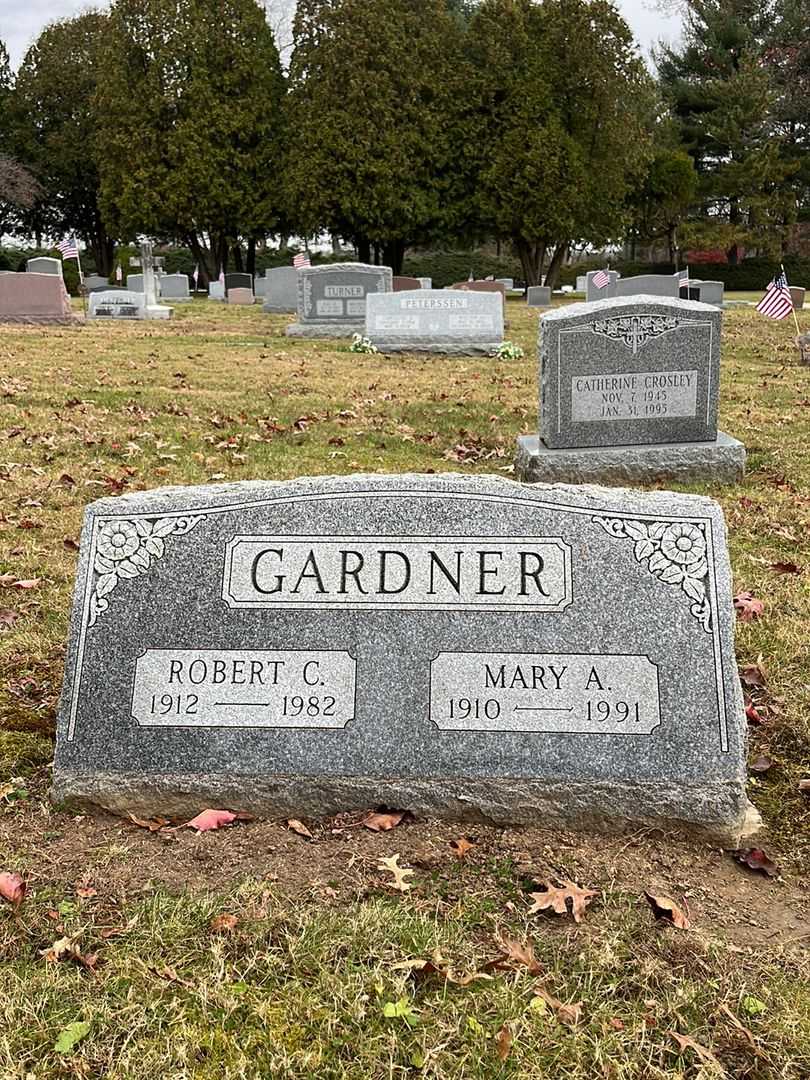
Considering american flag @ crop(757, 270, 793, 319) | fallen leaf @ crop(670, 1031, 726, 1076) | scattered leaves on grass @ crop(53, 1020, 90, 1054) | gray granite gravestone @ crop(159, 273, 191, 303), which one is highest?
gray granite gravestone @ crop(159, 273, 191, 303)

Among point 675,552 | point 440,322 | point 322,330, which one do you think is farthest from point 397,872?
point 322,330

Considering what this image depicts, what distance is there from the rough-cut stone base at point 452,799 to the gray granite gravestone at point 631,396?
487 centimetres

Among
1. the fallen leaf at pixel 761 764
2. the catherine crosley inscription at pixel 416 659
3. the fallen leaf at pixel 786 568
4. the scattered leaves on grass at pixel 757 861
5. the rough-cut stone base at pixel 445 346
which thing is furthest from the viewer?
the rough-cut stone base at pixel 445 346

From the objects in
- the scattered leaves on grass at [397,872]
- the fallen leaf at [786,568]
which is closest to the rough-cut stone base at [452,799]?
the scattered leaves on grass at [397,872]

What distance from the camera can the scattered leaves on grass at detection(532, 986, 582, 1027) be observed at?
2.28 meters

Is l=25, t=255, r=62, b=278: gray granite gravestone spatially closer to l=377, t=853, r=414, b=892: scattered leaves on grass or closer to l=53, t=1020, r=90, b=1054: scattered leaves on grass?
l=377, t=853, r=414, b=892: scattered leaves on grass

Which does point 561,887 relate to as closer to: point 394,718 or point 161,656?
point 394,718

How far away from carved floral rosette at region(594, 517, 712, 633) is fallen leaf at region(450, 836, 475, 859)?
973 millimetres

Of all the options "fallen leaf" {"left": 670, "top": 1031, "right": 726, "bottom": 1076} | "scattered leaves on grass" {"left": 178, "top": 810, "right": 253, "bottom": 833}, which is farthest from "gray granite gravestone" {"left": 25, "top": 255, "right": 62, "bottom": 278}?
"fallen leaf" {"left": 670, "top": 1031, "right": 726, "bottom": 1076}

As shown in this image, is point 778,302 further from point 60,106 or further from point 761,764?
point 60,106

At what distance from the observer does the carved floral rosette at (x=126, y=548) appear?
312cm

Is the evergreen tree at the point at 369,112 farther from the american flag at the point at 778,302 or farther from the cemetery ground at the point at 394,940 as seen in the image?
the cemetery ground at the point at 394,940

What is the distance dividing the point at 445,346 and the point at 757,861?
14.2 meters

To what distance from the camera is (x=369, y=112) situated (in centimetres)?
3447
